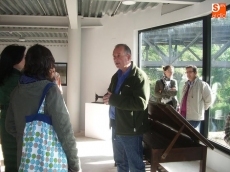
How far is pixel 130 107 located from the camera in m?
2.17

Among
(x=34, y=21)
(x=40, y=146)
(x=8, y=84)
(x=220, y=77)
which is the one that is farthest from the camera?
(x=34, y=21)

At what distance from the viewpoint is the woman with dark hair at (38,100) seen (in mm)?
1487

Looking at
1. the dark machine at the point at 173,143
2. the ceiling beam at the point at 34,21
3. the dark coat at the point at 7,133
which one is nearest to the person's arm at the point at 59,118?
the dark coat at the point at 7,133

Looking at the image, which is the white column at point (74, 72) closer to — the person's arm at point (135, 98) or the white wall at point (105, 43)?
the white wall at point (105, 43)

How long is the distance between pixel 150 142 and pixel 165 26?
3226mm

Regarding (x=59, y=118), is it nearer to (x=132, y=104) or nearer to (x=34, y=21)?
(x=132, y=104)

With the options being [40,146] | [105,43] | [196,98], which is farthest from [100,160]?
[105,43]

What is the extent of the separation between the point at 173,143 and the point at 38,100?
4.42 ft

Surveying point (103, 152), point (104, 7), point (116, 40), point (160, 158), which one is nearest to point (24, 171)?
point (160, 158)

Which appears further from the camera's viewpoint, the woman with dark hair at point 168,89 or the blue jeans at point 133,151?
the woman with dark hair at point 168,89

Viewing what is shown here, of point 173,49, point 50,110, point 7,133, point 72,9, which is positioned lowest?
point 7,133

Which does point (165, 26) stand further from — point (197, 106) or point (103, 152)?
point (103, 152)

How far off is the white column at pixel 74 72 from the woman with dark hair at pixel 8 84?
4456mm

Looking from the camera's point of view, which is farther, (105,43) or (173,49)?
(105,43)
